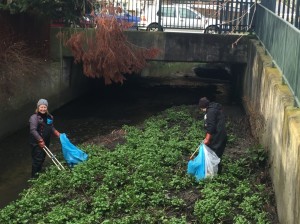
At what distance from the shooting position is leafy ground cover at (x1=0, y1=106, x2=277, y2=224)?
777cm

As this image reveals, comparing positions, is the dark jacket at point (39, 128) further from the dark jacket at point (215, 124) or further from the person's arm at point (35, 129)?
the dark jacket at point (215, 124)

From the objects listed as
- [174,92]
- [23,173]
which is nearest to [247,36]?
[174,92]

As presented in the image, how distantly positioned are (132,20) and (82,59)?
8.91 ft

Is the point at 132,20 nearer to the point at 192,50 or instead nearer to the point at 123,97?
the point at 192,50

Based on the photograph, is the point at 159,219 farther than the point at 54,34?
No

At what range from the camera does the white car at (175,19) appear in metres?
18.7

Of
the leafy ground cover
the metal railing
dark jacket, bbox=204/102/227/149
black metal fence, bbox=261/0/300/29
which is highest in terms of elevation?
black metal fence, bbox=261/0/300/29

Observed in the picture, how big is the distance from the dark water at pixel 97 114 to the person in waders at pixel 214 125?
164 inches

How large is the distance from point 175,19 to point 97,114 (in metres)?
4.91

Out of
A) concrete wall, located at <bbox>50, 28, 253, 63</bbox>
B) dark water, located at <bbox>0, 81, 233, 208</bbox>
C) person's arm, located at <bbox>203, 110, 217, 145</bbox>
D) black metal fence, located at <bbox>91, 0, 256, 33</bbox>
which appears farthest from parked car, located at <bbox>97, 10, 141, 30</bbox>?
person's arm, located at <bbox>203, 110, 217, 145</bbox>

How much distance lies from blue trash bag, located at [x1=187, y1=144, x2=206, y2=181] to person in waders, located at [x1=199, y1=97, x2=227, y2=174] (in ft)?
0.79

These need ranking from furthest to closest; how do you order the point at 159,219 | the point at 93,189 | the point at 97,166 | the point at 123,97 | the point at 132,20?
the point at 123,97 < the point at 132,20 < the point at 97,166 < the point at 93,189 < the point at 159,219

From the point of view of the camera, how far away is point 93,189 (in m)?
8.88

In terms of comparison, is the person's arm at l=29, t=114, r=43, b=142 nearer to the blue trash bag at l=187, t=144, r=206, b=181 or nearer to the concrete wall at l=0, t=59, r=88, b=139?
the blue trash bag at l=187, t=144, r=206, b=181
